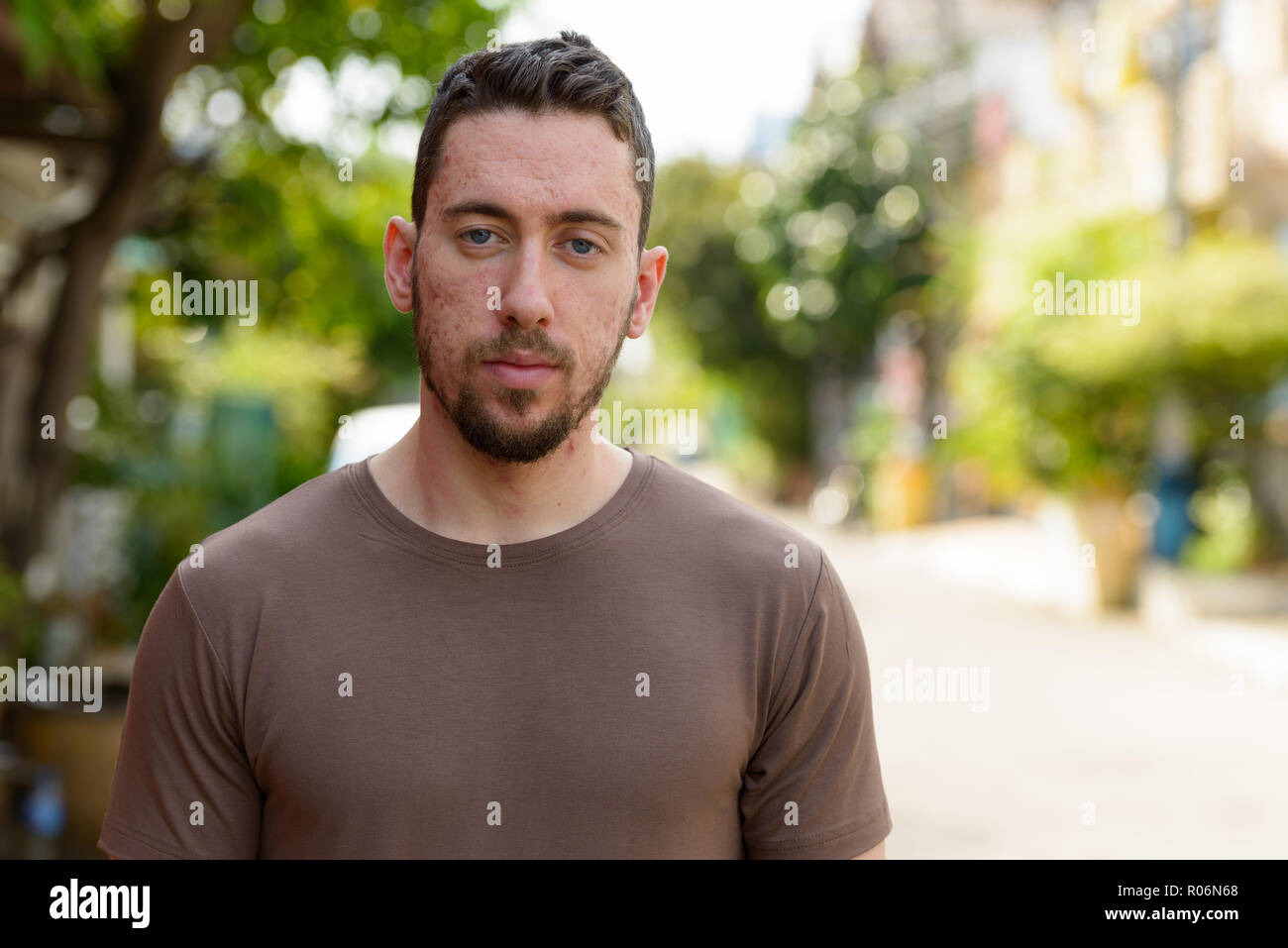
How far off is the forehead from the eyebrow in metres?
0.01

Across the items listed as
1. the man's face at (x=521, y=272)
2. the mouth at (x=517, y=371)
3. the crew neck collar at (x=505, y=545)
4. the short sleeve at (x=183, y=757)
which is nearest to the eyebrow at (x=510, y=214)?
the man's face at (x=521, y=272)

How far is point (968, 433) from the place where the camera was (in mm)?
15219

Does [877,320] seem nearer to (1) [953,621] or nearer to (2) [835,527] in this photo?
(2) [835,527]

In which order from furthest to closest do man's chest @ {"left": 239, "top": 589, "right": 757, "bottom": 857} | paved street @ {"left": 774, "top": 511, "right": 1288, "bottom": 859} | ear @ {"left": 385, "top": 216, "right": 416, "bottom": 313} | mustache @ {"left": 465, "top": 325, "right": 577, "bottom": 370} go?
paved street @ {"left": 774, "top": 511, "right": 1288, "bottom": 859} < ear @ {"left": 385, "top": 216, "right": 416, "bottom": 313} < mustache @ {"left": 465, "top": 325, "right": 577, "bottom": 370} < man's chest @ {"left": 239, "top": 589, "right": 757, "bottom": 857}

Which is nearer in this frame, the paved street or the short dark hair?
the short dark hair

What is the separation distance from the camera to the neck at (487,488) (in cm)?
218

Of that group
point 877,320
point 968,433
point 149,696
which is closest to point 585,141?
point 149,696

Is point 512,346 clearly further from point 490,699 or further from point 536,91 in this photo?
point 490,699

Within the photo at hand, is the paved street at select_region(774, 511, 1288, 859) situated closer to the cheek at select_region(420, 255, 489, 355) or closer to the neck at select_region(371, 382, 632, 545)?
the neck at select_region(371, 382, 632, 545)

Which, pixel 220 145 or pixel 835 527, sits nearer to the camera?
pixel 220 145

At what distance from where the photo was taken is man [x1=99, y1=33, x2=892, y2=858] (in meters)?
2.02

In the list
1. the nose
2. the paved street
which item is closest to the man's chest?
the nose

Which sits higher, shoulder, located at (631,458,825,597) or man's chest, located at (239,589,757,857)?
shoulder, located at (631,458,825,597)

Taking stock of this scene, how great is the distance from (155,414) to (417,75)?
4.36 meters
